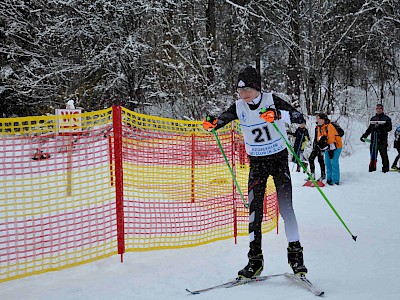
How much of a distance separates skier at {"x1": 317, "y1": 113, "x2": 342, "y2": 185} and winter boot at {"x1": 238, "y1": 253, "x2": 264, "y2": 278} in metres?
6.67

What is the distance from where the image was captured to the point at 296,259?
12.5ft

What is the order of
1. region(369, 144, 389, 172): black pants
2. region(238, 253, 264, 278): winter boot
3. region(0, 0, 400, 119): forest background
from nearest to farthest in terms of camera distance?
region(238, 253, 264, 278): winter boot, region(369, 144, 389, 172): black pants, region(0, 0, 400, 119): forest background

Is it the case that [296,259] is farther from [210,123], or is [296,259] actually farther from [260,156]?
[210,123]

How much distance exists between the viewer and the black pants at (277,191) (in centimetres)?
399

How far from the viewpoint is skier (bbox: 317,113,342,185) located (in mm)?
10109

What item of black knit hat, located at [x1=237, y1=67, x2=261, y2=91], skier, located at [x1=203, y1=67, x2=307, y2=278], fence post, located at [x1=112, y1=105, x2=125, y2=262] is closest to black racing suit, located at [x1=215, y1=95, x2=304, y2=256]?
skier, located at [x1=203, y1=67, x2=307, y2=278]

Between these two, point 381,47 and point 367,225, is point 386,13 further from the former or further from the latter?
point 367,225

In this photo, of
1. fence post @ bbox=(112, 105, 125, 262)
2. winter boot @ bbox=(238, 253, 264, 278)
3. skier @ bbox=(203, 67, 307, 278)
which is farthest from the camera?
fence post @ bbox=(112, 105, 125, 262)

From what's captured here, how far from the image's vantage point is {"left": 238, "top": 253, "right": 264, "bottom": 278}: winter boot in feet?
12.6

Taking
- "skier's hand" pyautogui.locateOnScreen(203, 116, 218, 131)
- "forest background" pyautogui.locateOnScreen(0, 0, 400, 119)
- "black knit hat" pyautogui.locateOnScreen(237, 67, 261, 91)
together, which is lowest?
"skier's hand" pyautogui.locateOnScreen(203, 116, 218, 131)

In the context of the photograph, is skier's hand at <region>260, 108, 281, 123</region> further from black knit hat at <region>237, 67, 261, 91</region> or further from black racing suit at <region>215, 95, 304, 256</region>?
black knit hat at <region>237, 67, 261, 91</region>

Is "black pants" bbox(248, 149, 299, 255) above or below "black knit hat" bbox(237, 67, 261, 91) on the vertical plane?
below

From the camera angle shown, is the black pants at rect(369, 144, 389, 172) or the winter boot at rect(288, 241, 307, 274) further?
the black pants at rect(369, 144, 389, 172)

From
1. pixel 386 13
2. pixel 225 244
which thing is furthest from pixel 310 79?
pixel 225 244
